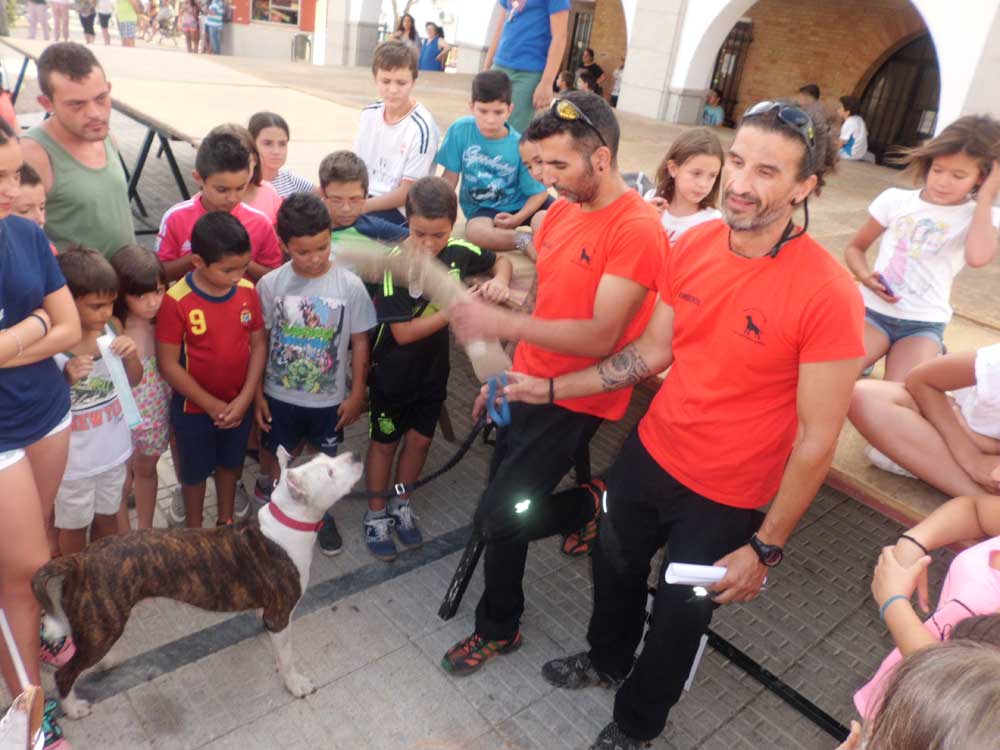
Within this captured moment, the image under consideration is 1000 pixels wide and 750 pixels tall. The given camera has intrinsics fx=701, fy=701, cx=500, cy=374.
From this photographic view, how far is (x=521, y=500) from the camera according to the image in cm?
281

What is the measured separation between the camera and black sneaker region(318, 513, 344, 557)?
3791 millimetres

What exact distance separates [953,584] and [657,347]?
1.13 m

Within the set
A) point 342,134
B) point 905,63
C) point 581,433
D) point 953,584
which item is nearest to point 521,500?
point 581,433

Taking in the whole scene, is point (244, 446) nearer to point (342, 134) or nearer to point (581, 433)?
point (581, 433)

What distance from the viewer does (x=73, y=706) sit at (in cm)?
268

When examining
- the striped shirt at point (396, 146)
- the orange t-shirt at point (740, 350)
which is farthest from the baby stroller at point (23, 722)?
the striped shirt at point (396, 146)

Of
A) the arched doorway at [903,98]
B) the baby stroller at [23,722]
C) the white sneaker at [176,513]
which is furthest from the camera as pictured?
the arched doorway at [903,98]

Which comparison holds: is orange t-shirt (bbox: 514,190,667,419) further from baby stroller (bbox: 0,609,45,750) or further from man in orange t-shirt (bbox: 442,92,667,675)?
baby stroller (bbox: 0,609,45,750)

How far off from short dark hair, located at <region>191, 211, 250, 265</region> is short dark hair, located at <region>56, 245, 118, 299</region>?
1.32 ft

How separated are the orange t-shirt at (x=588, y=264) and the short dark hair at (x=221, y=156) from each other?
1707 mm

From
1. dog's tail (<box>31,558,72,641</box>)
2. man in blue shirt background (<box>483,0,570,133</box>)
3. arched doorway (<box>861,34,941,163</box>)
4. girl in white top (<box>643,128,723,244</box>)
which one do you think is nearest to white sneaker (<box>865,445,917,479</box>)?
girl in white top (<box>643,128,723,244</box>)

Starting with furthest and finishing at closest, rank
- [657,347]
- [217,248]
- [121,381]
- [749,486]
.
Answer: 1. [217,248]
2. [121,381]
3. [657,347]
4. [749,486]

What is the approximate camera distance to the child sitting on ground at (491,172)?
4.11m

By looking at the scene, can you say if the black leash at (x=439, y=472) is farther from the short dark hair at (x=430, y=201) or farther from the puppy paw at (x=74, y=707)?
the puppy paw at (x=74, y=707)
